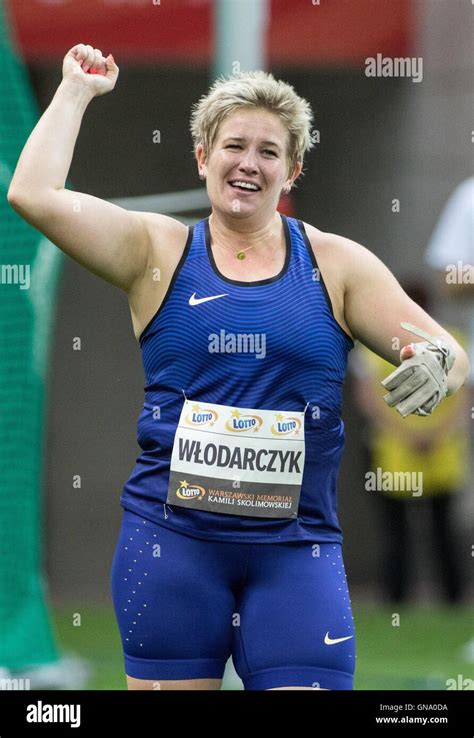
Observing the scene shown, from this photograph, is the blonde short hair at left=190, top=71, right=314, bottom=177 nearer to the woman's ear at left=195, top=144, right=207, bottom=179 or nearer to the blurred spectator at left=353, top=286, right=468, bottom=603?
the woman's ear at left=195, top=144, right=207, bottom=179

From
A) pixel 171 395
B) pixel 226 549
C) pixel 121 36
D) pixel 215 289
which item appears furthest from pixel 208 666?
pixel 121 36

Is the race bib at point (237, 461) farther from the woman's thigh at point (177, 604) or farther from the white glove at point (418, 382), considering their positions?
the white glove at point (418, 382)

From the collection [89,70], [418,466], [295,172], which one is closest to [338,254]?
[295,172]

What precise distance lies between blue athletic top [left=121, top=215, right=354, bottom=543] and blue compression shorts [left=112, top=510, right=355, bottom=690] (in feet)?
0.15

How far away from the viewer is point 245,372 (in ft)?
11.1

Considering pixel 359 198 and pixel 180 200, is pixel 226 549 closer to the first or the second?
pixel 180 200

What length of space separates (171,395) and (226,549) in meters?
0.38

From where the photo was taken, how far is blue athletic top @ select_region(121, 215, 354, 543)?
11.1 feet

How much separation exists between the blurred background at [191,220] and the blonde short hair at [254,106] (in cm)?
283

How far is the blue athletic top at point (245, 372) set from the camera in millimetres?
3396

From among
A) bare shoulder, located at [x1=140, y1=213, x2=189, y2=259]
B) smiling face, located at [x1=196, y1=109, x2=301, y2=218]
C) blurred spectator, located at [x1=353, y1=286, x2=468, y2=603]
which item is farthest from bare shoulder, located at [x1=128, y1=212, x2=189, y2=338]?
blurred spectator, located at [x1=353, y1=286, x2=468, y2=603]

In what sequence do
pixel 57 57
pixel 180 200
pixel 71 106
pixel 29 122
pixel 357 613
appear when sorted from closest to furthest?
pixel 71 106 < pixel 29 122 < pixel 180 200 < pixel 57 57 < pixel 357 613

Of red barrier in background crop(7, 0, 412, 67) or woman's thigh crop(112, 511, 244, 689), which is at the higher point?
red barrier in background crop(7, 0, 412, 67)

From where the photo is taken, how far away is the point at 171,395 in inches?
136
